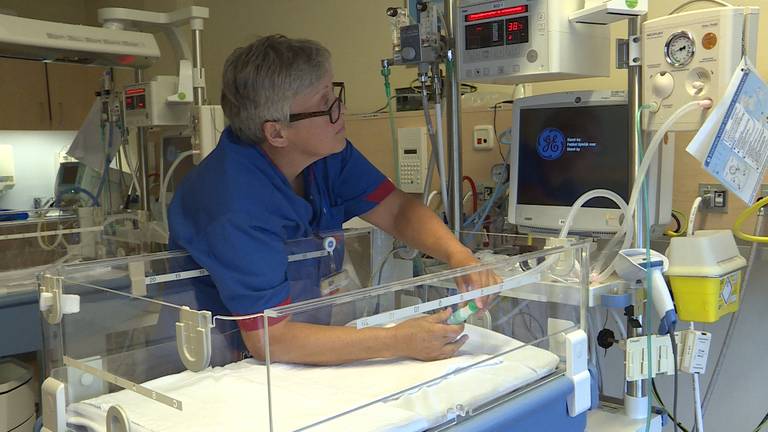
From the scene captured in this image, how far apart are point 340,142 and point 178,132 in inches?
90.1

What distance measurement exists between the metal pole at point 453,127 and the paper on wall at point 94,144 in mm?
1959

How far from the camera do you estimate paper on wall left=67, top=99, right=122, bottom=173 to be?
3504 millimetres

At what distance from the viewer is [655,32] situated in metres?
1.73

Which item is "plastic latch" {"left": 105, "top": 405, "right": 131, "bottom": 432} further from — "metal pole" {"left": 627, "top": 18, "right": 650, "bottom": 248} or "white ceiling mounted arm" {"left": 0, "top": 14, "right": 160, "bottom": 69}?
"white ceiling mounted arm" {"left": 0, "top": 14, "right": 160, "bottom": 69}

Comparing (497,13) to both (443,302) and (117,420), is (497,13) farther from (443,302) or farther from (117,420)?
(117,420)

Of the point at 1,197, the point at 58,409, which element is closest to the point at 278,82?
the point at 58,409

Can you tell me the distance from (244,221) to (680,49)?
1.11 m

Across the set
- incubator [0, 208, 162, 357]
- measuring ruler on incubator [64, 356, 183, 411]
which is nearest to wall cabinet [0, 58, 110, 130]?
incubator [0, 208, 162, 357]

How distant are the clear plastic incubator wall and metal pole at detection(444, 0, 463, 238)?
71 cm

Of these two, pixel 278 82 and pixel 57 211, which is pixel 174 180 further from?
pixel 278 82

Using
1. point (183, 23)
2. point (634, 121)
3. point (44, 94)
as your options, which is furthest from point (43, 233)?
point (44, 94)

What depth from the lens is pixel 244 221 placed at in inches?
52.7

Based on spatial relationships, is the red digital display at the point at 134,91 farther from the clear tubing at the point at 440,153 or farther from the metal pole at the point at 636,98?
the metal pole at the point at 636,98

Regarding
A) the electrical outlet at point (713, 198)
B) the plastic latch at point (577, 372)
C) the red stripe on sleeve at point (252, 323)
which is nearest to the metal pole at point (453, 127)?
the electrical outlet at point (713, 198)
